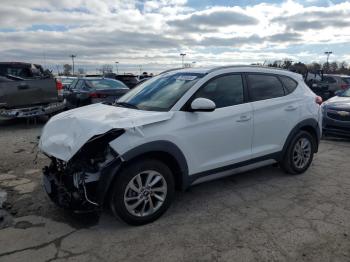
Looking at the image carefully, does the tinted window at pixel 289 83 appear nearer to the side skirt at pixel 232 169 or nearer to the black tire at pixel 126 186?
the side skirt at pixel 232 169

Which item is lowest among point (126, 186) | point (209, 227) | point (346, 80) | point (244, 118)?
point (209, 227)

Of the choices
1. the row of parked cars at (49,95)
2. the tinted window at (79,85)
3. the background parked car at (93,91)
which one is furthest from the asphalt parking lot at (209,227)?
the tinted window at (79,85)

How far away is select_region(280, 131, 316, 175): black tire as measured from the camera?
526cm

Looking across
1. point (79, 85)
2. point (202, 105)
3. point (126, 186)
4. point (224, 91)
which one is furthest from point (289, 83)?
point (79, 85)

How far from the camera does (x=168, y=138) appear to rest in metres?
3.75

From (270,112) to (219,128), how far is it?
108cm

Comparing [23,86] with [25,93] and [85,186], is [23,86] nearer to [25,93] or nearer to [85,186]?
[25,93]

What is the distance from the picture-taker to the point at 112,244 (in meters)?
3.37

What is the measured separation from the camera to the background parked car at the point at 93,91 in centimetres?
1080

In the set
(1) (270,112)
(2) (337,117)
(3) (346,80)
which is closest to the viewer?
(1) (270,112)

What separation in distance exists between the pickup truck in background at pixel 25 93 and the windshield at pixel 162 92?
248 inches

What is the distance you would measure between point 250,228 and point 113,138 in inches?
69.9

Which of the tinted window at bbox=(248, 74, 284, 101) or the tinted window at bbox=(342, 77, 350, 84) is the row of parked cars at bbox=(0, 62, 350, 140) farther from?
the tinted window at bbox=(342, 77, 350, 84)

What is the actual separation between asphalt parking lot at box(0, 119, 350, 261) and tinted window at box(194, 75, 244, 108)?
1.30 meters
